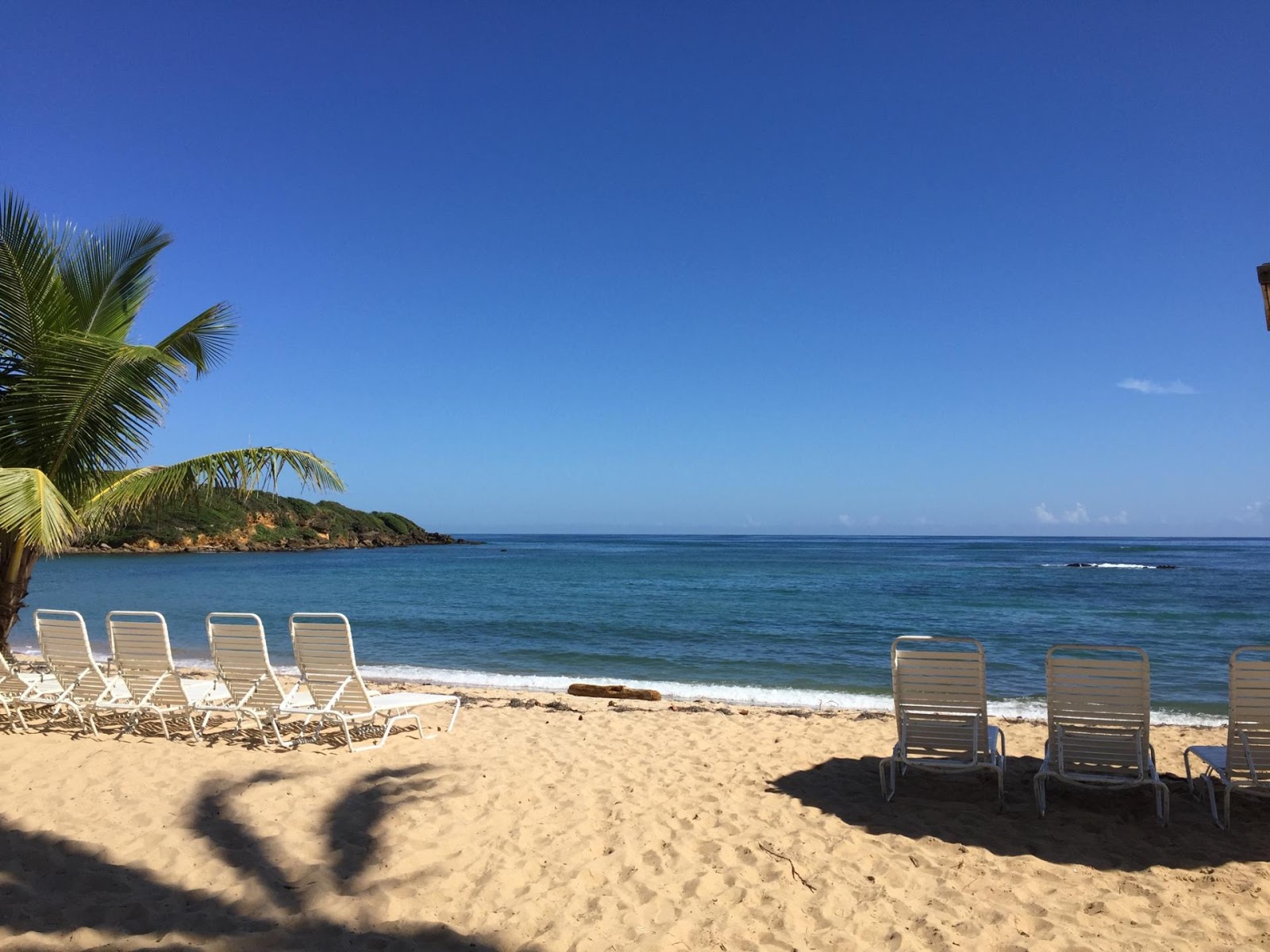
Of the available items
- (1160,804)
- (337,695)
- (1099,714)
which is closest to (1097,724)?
(1099,714)

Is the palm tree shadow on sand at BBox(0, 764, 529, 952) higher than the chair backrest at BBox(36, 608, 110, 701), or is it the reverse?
the chair backrest at BBox(36, 608, 110, 701)

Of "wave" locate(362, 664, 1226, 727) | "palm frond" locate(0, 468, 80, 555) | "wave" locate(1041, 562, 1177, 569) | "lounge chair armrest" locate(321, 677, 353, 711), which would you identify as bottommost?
"wave" locate(1041, 562, 1177, 569)

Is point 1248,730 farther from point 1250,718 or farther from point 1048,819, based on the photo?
point 1048,819

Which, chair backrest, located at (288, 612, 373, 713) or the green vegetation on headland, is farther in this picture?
the green vegetation on headland

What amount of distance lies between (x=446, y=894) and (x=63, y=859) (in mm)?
2218

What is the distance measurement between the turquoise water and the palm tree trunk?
6780 millimetres

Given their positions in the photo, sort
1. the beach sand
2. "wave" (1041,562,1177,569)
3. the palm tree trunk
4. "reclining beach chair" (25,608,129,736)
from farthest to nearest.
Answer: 1. "wave" (1041,562,1177,569)
2. the palm tree trunk
3. "reclining beach chair" (25,608,129,736)
4. the beach sand

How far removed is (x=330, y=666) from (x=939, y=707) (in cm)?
493

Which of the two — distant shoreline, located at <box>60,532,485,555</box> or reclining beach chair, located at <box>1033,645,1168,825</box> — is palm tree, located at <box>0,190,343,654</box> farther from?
distant shoreline, located at <box>60,532,485,555</box>

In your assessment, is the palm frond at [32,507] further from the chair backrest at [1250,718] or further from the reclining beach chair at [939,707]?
the chair backrest at [1250,718]

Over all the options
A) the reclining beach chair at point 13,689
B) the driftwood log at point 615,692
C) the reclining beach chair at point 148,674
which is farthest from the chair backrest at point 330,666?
the driftwood log at point 615,692

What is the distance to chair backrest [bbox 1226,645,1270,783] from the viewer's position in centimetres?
486

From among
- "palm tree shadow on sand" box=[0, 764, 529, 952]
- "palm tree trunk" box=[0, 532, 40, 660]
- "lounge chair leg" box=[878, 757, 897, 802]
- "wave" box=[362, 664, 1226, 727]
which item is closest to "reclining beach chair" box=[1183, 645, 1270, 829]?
"lounge chair leg" box=[878, 757, 897, 802]

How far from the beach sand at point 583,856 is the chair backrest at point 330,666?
41cm
